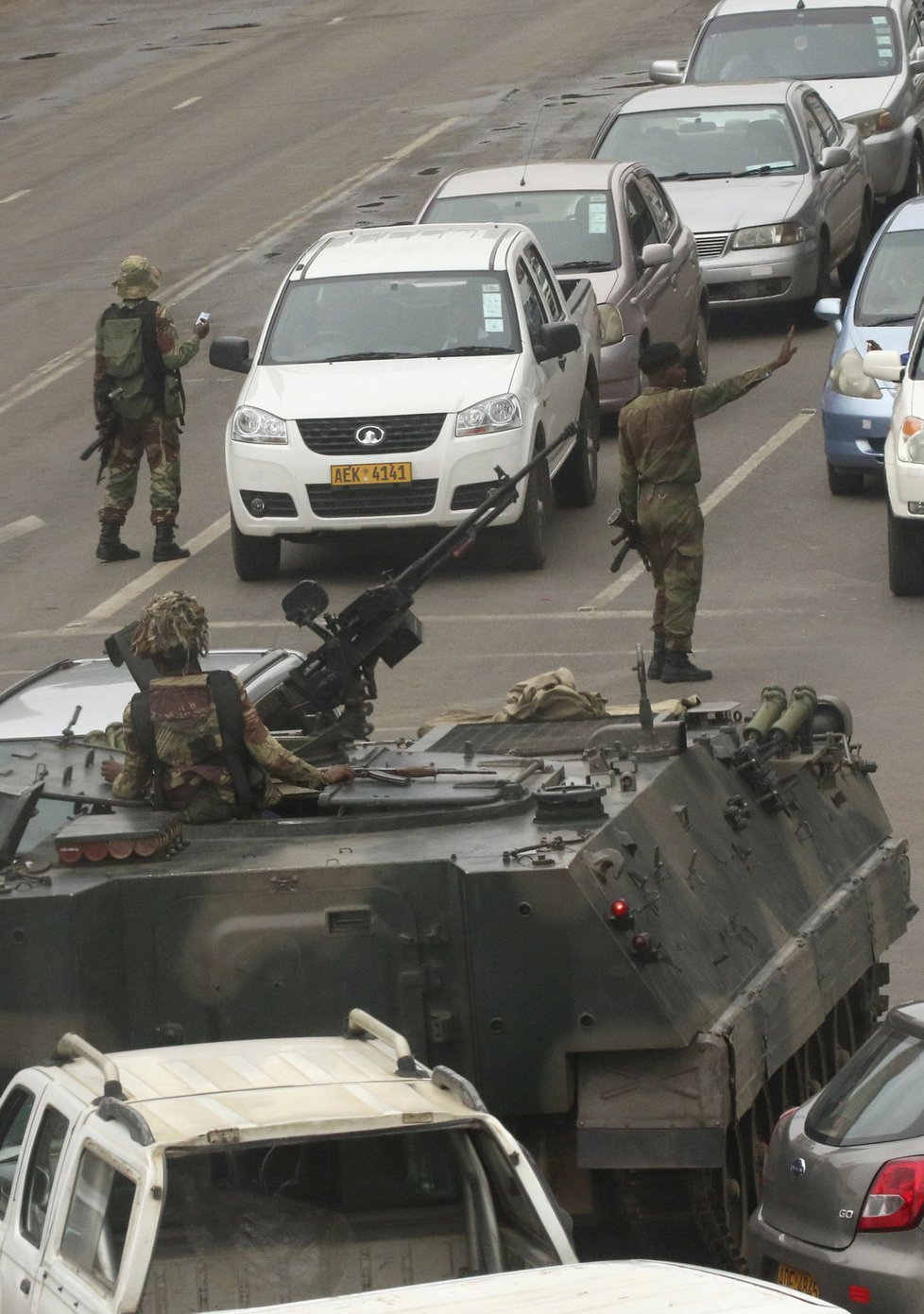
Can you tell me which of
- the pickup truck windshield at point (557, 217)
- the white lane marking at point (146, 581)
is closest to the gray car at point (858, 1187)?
the white lane marking at point (146, 581)

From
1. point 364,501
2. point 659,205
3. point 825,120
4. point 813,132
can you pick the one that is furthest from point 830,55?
point 364,501

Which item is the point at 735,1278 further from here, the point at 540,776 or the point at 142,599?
the point at 142,599

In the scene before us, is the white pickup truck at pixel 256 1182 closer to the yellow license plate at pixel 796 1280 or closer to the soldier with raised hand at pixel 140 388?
the yellow license plate at pixel 796 1280

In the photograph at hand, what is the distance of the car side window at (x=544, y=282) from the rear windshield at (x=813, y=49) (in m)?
8.97

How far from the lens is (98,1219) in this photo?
6.16 m

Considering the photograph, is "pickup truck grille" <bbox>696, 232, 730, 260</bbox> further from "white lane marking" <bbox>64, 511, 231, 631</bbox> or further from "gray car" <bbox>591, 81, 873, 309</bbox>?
"white lane marking" <bbox>64, 511, 231, 631</bbox>

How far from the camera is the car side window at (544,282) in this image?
1830cm

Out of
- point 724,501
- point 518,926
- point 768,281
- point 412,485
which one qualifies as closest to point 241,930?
point 518,926

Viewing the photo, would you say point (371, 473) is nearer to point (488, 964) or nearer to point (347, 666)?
point (347, 666)

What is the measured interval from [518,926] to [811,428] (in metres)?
13.0

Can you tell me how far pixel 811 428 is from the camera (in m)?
20.4

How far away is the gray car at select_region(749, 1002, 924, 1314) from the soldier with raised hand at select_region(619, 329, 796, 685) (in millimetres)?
7139

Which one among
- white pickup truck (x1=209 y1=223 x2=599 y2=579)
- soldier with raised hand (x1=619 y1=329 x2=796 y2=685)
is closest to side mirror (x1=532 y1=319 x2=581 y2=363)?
white pickup truck (x1=209 y1=223 x2=599 y2=579)

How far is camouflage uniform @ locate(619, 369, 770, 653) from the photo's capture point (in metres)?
14.3
